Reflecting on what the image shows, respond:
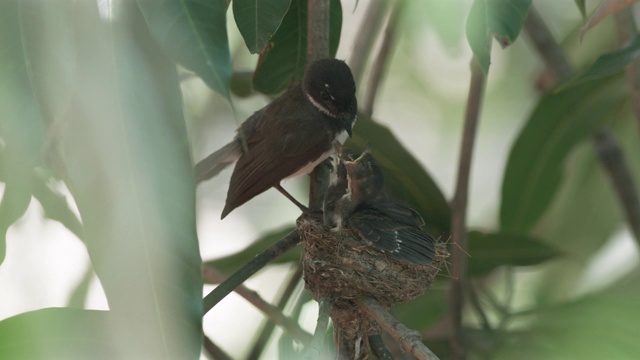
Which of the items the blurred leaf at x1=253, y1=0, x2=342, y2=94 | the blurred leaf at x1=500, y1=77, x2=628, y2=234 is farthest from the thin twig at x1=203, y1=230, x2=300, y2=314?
the blurred leaf at x1=500, y1=77, x2=628, y2=234

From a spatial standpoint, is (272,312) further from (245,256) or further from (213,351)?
(245,256)

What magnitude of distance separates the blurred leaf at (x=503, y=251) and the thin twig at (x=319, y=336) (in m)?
1.29

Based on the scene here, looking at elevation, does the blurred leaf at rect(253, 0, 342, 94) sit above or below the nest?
above

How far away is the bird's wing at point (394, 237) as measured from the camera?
268 cm

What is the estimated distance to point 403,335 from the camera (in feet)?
6.12

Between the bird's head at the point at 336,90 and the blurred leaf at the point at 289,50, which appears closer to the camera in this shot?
the blurred leaf at the point at 289,50

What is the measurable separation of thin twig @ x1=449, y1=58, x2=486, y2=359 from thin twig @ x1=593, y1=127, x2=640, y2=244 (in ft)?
2.44

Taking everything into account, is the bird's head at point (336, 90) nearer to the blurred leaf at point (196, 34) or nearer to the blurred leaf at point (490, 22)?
the blurred leaf at point (490, 22)

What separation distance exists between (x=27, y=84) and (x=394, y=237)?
1.40 meters

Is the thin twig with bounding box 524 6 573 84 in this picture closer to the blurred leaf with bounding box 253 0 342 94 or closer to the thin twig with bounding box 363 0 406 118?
the thin twig with bounding box 363 0 406 118

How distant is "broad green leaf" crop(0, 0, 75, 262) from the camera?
157 centimetres

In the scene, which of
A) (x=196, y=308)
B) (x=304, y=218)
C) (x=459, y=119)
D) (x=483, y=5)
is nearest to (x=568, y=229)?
(x=459, y=119)

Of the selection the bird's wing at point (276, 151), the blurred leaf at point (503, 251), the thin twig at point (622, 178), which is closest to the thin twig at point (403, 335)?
the bird's wing at point (276, 151)

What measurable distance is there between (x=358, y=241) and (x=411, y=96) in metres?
2.21
